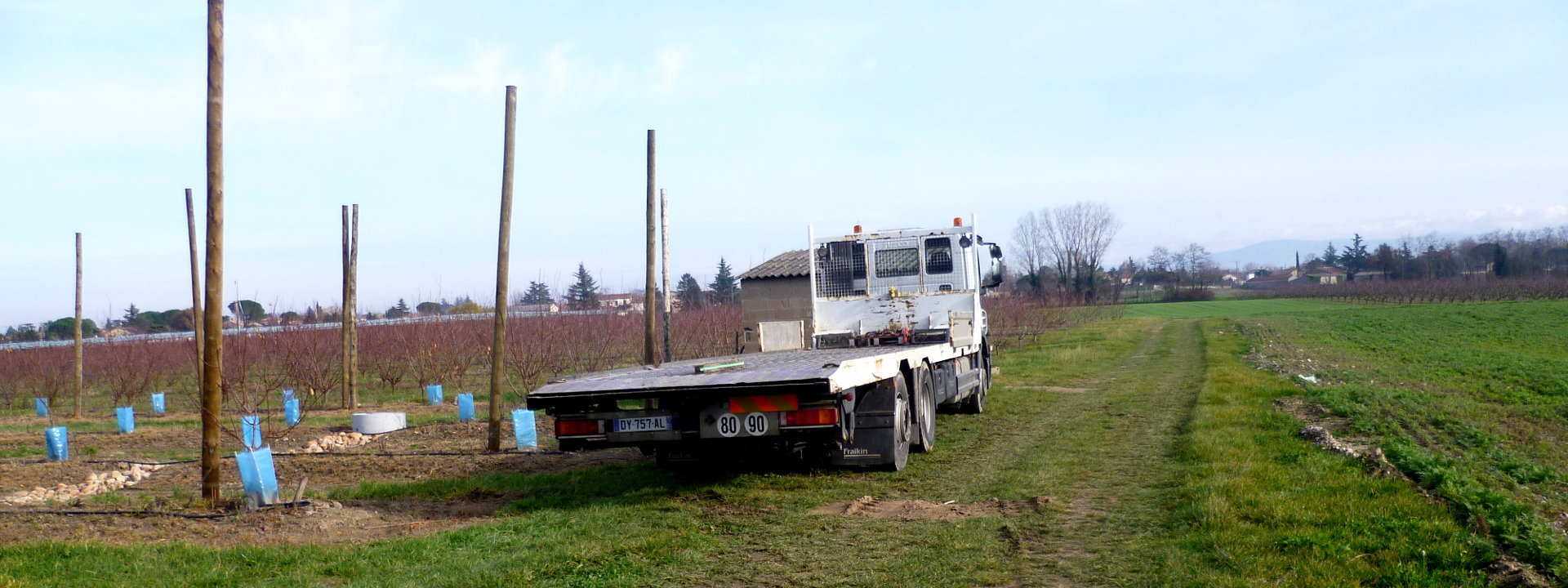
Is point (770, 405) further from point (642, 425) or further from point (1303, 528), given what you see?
point (1303, 528)

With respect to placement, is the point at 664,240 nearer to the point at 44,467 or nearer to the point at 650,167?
Result: the point at 650,167

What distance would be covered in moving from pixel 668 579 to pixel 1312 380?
1754cm

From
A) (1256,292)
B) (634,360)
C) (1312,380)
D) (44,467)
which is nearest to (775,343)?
(44,467)

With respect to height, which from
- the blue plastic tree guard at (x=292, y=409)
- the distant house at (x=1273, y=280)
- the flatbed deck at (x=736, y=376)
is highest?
the distant house at (x=1273, y=280)

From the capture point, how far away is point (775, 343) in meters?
13.9

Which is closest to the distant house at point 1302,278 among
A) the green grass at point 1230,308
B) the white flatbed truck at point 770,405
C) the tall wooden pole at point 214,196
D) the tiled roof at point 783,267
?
the green grass at point 1230,308

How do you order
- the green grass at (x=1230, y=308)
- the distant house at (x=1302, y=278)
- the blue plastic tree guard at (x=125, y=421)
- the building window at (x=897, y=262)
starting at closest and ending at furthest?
1. the building window at (x=897, y=262)
2. the blue plastic tree guard at (x=125, y=421)
3. the green grass at (x=1230, y=308)
4. the distant house at (x=1302, y=278)

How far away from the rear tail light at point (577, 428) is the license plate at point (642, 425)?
12 cm

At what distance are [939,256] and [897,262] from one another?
0.60 meters

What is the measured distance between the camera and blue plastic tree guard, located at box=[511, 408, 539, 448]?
40.4 ft

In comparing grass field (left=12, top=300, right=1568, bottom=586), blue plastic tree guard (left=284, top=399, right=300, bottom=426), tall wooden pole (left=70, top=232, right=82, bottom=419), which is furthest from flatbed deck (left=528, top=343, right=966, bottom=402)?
tall wooden pole (left=70, top=232, right=82, bottom=419)

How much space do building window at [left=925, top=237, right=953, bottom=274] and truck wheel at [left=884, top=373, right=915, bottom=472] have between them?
4.35 meters

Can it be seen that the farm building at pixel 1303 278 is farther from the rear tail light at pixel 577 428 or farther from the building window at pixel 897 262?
the rear tail light at pixel 577 428

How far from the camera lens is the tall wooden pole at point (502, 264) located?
12.0 m
